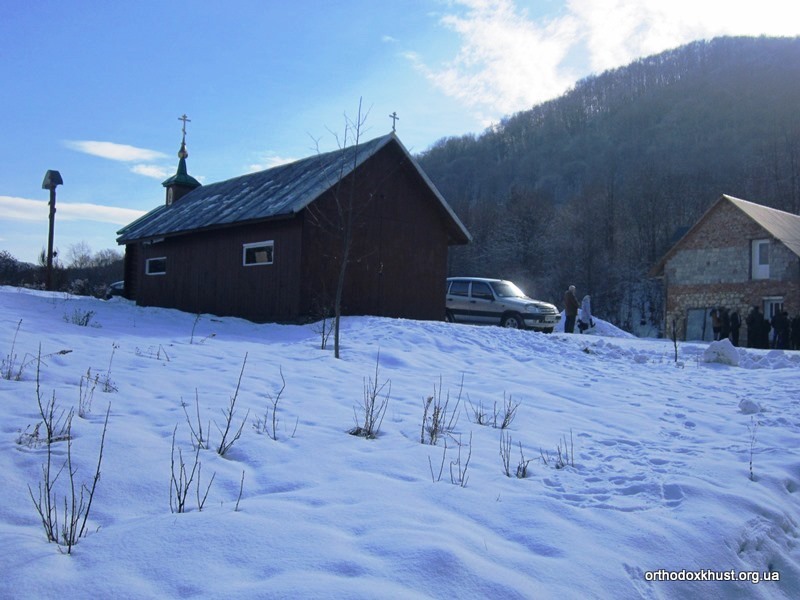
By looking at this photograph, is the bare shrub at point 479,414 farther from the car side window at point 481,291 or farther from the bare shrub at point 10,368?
the car side window at point 481,291

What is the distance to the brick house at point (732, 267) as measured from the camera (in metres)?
25.5

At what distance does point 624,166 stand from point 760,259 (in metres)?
47.5

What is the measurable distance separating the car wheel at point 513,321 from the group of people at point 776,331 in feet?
33.6

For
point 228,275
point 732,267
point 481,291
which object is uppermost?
point 732,267

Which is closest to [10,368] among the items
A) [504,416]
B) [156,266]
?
[504,416]

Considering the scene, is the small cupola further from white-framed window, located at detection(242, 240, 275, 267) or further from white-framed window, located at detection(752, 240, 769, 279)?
white-framed window, located at detection(752, 240, 769, 279)

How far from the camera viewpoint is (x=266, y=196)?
17.1 m

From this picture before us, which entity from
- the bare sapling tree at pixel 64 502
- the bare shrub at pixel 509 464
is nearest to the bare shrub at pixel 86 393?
the bare sapling tree at pixel 64 502

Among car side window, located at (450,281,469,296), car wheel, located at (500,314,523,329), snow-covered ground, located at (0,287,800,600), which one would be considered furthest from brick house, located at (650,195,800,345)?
snow-covered ground, located at (0,287,800,600)

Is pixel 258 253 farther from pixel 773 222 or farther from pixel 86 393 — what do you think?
pixel 773 222

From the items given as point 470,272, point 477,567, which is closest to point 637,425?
point 477,567

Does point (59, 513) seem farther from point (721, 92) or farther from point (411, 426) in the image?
point (721, 92)

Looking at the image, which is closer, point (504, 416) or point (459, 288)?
point (504, 416)

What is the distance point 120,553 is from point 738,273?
29.2 metres
